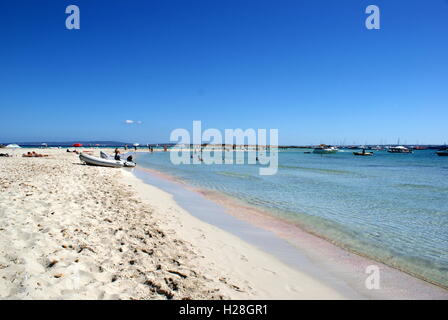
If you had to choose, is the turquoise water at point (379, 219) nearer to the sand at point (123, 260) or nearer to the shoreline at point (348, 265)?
the shoreline at point (348, 265)

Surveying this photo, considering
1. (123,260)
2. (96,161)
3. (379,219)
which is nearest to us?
(123,260)

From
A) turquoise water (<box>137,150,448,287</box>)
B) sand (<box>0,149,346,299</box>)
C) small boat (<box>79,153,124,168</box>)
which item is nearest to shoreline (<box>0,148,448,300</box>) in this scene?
sand (<box>0,149,346,299</box>)

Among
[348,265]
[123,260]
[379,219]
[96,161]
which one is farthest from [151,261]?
[96,161]

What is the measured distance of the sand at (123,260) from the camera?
3.62 metres

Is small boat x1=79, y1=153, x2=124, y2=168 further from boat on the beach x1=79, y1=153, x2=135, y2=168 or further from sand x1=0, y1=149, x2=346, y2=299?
sand x1=0, y1=149, x2=346, y2=299

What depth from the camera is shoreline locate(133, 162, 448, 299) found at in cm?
478

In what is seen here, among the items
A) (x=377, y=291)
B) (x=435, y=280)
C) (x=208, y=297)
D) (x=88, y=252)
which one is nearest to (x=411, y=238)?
(x=435, y=280)

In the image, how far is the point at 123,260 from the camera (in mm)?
4602

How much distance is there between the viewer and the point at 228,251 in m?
6.08

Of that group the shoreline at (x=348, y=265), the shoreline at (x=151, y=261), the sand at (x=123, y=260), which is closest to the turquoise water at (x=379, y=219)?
the shoreline at (x=348, y=265)

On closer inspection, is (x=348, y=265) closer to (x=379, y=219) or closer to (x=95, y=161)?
(x=379, y=219)

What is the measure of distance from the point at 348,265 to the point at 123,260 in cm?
486

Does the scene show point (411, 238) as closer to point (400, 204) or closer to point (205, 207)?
point (400, 204)

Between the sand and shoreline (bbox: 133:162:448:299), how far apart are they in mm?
774
